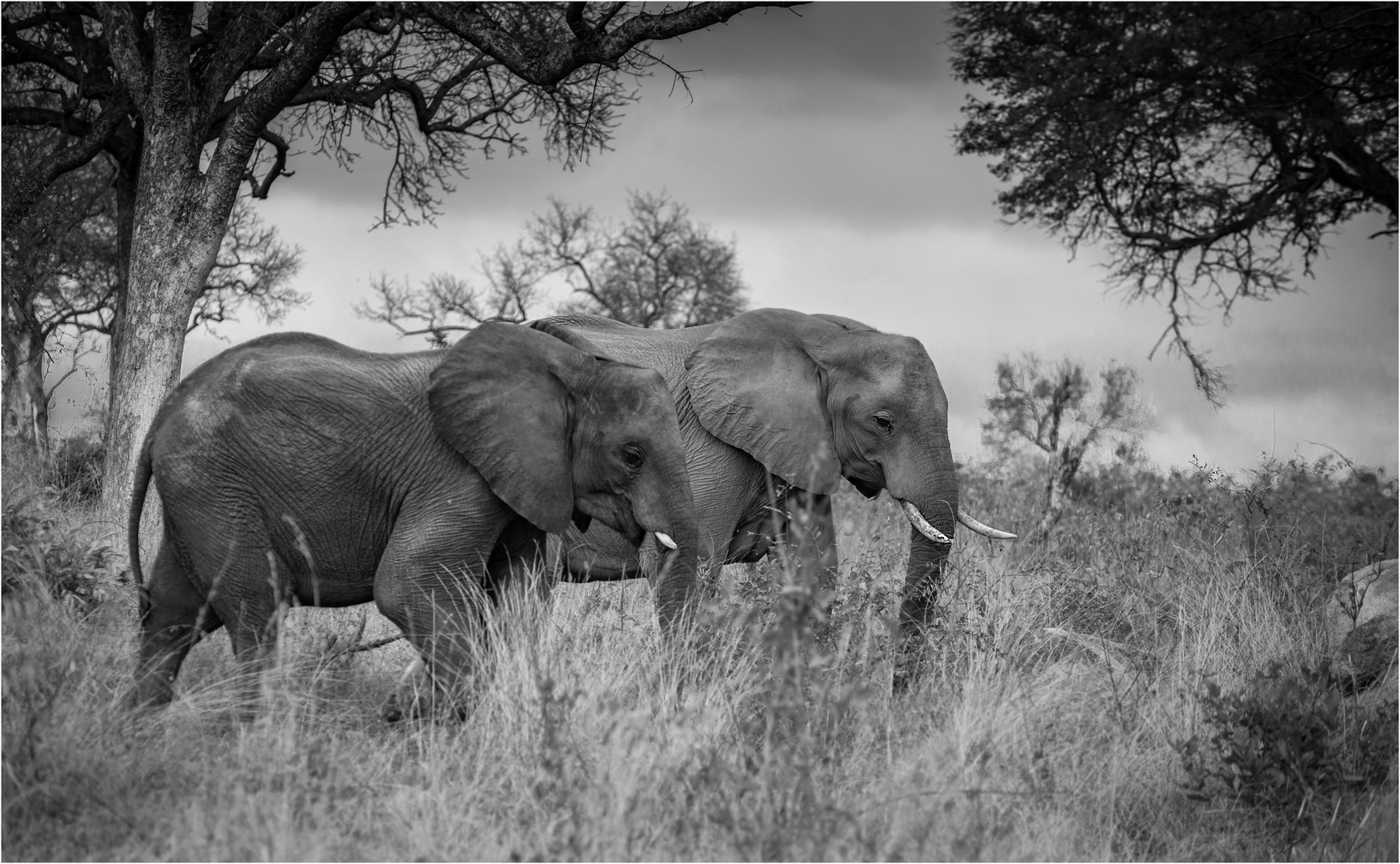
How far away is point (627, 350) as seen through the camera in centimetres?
875

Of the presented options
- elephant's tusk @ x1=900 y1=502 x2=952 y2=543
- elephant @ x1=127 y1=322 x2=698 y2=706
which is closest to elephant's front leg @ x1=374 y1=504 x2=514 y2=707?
elephant @ x1=127 y1=322 x2=698 y2=706

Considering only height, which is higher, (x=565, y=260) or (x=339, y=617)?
(x=565, y=260)

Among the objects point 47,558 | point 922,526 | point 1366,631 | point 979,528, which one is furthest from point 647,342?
point 1366,631

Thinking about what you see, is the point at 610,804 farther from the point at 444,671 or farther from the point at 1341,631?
the point at 1341,631

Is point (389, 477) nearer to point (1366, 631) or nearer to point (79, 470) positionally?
point (1366, 631)

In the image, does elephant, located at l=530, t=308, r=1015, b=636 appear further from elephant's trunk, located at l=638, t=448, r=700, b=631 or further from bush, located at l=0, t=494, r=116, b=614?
bush, located at l=0, t=494, r=116, b=614

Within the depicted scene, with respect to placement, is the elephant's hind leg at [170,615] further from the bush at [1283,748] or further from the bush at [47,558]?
the bush at [1283,748]

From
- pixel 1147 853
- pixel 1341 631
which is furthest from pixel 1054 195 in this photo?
pixel 1147 853

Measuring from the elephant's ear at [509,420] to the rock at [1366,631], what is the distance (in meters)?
4.52

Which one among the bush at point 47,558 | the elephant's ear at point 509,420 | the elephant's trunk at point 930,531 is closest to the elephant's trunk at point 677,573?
the elephant's ear at point 509,420

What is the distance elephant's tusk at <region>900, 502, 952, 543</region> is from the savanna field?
0.36 meters

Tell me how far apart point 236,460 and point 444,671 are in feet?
4.24

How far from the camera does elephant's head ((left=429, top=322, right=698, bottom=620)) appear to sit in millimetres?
6391

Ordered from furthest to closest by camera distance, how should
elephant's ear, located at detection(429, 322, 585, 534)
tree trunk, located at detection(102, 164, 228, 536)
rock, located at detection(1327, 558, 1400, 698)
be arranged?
tree trunk, located at detection(102, 164, 228, 536) < rock, located at detection(1327, 558, 1400, 698) < elephant's ear, located at detection(429, 322, 585, 534)
